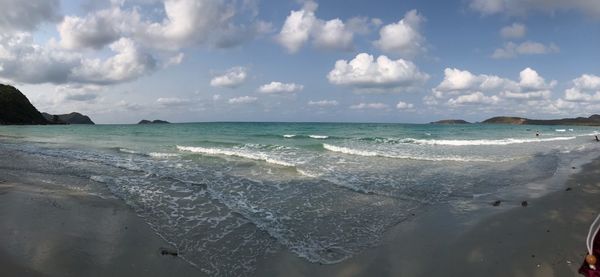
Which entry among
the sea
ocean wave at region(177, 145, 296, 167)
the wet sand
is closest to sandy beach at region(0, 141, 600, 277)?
the wet sand

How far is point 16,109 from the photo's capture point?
96125 millimetres

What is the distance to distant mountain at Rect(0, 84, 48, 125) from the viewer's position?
303ft

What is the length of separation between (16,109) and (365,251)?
116 metres

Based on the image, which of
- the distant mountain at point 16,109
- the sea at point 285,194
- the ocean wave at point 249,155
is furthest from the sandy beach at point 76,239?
the distant mountain at point 16,109

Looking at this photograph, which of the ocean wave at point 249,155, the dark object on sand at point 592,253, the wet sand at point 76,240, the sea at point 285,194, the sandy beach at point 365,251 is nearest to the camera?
the dark object on sand at point 592,253

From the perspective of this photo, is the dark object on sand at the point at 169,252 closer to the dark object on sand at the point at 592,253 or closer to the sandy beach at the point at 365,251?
the sandy beach at the point at 365,251

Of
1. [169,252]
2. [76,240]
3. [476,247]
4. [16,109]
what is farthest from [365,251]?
[16,109]

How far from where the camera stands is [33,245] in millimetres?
7105

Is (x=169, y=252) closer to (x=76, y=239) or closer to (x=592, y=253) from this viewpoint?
(x=76, y=239)

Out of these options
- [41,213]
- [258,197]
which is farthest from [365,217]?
[41,213]

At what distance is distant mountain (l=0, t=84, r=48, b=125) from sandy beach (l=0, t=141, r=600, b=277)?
102 m

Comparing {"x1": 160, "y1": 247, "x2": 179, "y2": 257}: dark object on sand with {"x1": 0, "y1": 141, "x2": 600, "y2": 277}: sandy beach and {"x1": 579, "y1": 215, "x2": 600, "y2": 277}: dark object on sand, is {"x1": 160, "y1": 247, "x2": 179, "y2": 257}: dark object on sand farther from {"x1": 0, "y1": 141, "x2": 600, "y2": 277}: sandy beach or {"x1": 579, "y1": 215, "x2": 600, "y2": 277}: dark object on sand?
{"x1": 579, "y1": 215, "x2": 600, "y2": 277}: dark object on sand

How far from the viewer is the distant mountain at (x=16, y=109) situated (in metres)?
92.3

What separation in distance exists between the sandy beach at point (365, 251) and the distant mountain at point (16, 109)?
4031 inches
